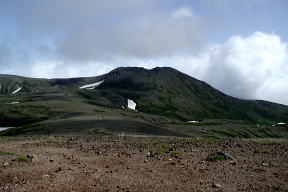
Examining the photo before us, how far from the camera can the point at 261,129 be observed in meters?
144

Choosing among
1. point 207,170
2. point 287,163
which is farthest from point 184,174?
point 287,163

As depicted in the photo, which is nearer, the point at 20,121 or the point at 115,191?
the point at 115,191

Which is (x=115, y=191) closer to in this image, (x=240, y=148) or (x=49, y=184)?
(x=49, y=184)

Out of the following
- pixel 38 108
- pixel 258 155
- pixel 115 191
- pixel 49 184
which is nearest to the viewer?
pixel 115 191

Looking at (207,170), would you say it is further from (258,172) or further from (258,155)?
(258,155)

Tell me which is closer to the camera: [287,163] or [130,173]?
[130,173]

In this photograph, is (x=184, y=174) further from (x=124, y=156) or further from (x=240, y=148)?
(x=240, y=148)

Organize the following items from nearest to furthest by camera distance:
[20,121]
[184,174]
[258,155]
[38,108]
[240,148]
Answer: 1. [184,174]
2. [258,155]
3. [240,148]
4. [20,121]
5. [38,108]

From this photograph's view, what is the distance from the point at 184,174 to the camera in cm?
1814

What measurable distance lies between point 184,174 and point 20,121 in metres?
112

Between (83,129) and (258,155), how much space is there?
50.8 metres

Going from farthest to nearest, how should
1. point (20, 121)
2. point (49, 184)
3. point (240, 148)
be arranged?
point (20, 121) → point (240, 148) → point (49, 184)

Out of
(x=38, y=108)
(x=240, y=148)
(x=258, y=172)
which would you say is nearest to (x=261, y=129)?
(x=38, y=108)

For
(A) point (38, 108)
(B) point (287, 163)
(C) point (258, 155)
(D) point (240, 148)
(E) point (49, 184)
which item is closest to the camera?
(E) point (49, 184)
